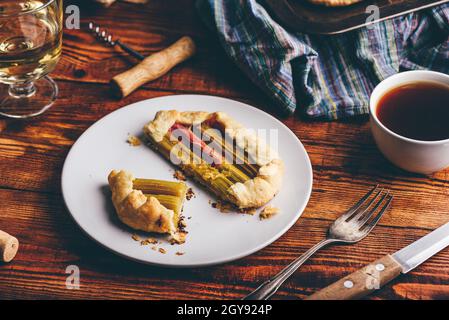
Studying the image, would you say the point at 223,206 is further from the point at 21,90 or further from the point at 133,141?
the point at 21,90

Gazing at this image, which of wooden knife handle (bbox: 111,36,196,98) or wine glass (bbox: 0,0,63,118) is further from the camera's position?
wooden knife handle (bbox: 111,36,196,98)

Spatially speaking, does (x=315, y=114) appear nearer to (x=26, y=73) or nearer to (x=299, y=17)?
(x=299, y=17)

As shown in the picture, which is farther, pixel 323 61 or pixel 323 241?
pixel 323 61

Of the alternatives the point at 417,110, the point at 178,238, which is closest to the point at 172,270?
the point at 178,238

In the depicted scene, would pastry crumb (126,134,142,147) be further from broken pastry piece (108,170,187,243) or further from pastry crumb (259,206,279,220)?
pastry crumb (259,206,279,220)

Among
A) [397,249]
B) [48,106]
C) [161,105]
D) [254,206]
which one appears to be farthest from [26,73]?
[397,249]

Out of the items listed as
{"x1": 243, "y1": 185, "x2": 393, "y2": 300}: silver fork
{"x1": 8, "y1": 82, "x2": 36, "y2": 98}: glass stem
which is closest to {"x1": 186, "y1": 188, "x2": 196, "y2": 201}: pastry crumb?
Result: {"x1": 243, "y1": 185, "x2": 393, "y2": 300}: silver fork

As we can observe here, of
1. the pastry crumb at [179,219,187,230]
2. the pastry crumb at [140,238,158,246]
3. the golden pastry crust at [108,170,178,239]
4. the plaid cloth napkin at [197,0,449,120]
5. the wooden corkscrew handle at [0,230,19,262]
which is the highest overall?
the plaid cloth napkin at [197,0,449,120]
